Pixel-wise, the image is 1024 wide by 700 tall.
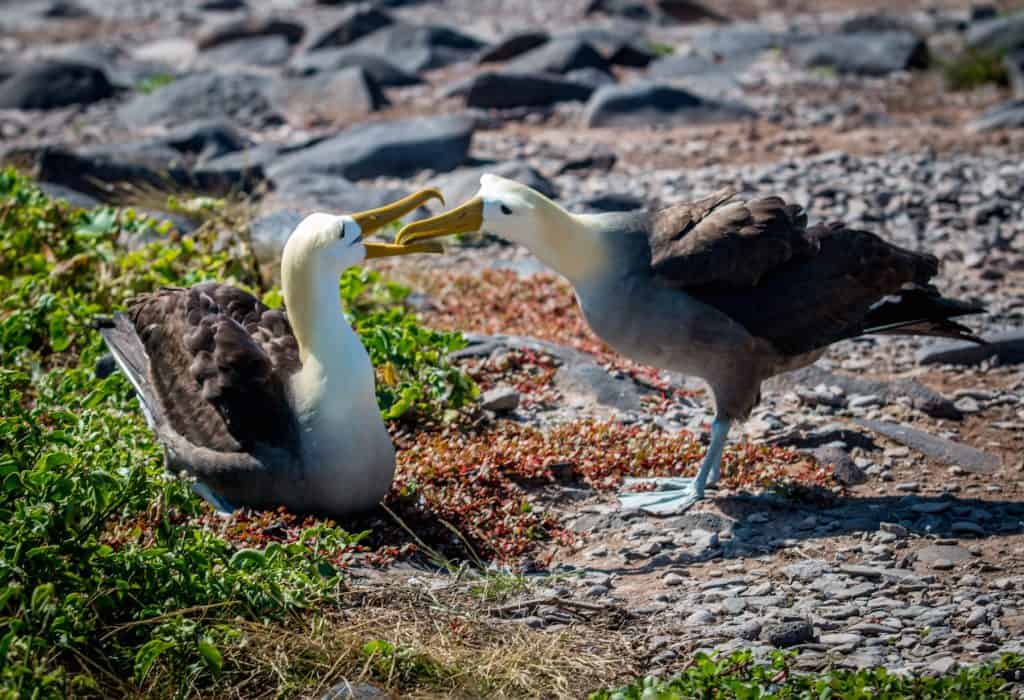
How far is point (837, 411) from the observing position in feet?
22.7

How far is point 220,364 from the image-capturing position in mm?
5223

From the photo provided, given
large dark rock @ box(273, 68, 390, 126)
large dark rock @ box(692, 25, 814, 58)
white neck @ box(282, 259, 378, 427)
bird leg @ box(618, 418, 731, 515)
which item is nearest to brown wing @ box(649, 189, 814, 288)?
bird leg @ box(618, 418, 731, 515)

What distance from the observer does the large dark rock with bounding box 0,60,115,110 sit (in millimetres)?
16234

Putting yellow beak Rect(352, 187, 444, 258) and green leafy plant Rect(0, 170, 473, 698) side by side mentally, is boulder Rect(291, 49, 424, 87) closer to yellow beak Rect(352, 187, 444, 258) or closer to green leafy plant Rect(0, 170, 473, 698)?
yellow beak Rect(352, 187, 444, 258)

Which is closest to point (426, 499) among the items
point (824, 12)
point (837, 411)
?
point (837, 411)

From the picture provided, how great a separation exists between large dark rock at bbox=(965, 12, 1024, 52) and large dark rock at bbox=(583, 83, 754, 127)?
12.4ft

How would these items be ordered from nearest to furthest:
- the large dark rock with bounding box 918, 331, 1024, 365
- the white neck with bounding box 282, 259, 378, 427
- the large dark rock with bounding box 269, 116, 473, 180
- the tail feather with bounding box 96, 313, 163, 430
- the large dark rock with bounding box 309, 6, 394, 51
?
the white neck with bounding box 282, 259, 378, 427, the tail feather with bounding box 96, 313, 163, 430, the large dark rock with bounding box 918, 331, 1024, 365, the large dark rock with bounding box 269, 116, 473, 180, the large dark rock with bounding box 309, 6, 394, 51

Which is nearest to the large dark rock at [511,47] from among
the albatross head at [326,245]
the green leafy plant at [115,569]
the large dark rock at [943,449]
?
the large dark rock at [943,449]

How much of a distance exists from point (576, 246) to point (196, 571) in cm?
224

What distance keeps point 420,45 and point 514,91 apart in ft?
14.6

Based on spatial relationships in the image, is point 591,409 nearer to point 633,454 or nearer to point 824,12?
point 633,454

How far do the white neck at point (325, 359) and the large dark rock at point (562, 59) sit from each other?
11970 mm

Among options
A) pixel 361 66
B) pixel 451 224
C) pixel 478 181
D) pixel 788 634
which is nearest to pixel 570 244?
pixel 451 224

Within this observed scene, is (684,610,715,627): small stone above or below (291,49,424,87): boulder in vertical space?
above
